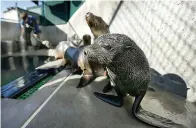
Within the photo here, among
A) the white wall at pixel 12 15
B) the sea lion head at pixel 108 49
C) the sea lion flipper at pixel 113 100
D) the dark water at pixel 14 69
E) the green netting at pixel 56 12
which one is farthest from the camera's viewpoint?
the green netting at pixel 56 12

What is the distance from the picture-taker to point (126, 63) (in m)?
1.47

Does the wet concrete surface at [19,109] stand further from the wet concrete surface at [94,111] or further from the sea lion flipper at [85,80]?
the sea lion flipper at [85,80]

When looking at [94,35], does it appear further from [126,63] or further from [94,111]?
[94,111]

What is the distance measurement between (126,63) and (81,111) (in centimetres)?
68

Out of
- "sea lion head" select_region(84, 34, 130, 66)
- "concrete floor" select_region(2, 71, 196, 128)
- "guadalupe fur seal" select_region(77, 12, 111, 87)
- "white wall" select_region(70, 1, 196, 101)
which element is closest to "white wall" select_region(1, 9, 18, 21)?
"white wall" select_region(70, 1, 196, 101)

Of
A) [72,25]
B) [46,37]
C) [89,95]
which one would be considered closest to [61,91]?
[89,95]

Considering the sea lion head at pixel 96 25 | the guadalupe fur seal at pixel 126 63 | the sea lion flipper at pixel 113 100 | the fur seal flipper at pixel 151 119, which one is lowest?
the fur seal flipper at pixel 151 119

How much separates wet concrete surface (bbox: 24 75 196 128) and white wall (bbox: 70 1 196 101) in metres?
0.51

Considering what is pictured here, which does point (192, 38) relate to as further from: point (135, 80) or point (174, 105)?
point (135, 80)

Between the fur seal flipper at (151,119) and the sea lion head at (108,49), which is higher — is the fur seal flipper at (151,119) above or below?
below

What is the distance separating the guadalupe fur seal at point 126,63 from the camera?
1.42 meters

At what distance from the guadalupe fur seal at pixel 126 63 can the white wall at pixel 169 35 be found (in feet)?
3.50

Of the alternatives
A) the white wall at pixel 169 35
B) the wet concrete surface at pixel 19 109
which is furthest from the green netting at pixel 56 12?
the wet concrete surface at pixel 19 109

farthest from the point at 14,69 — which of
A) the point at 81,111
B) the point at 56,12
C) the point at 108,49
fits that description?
the point at 56,12
